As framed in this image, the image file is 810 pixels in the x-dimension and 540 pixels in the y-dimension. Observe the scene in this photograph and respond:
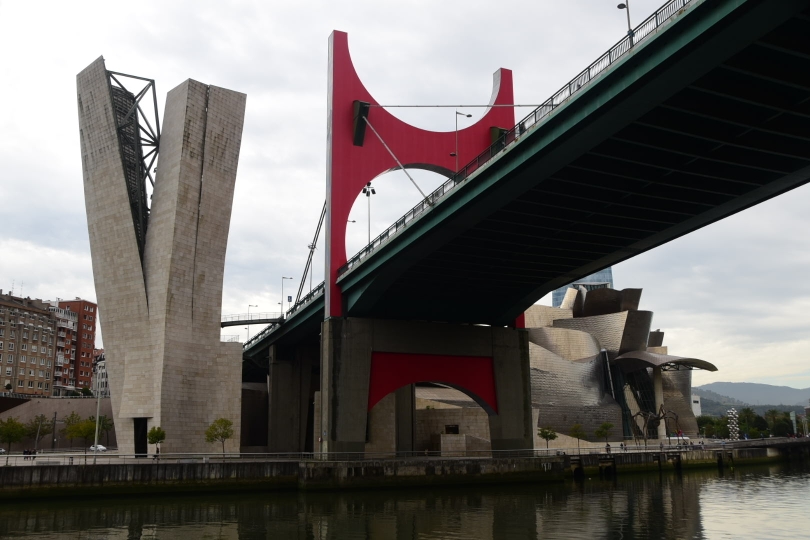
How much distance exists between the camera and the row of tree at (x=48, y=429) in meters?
42.2

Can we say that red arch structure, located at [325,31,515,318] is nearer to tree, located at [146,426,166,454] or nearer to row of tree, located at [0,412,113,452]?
tree, located at [146,426,166,454]

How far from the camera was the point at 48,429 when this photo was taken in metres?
50.0

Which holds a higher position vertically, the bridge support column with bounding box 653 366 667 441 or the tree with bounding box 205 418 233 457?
the bridge support column with bounding box 653 366 667 441

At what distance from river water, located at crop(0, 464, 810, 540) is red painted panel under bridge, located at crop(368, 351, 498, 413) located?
693 centimetres

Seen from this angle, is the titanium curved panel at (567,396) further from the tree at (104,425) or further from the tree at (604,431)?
the tree at (104,425)

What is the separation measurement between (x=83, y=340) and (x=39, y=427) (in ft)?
163

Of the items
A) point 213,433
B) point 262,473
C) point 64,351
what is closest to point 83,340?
point 64,351

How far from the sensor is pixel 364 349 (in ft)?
114

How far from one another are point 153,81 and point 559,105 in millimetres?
29610

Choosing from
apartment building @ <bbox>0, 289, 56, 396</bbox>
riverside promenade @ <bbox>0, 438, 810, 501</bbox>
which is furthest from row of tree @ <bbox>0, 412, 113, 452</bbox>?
apartment building @ <bbox>0, 289, 56, 396</bbox>

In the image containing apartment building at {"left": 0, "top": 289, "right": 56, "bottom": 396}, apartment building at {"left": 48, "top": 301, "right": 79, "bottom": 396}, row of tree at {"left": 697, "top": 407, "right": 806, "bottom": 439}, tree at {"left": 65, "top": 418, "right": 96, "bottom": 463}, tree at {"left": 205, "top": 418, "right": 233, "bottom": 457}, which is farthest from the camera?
row of tree at {"left": 697, "top": 407, "right": 806, "bottom": 439}

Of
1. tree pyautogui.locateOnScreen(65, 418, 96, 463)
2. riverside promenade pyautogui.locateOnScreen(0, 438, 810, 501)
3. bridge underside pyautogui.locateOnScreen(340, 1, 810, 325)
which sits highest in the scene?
bridge underside pyautogui.locateOnScreen(340, 1, 810, 325)

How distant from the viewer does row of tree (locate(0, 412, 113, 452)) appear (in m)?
42.2

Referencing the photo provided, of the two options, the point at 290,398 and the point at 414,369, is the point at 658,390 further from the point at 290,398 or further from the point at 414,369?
the point at 414,369
